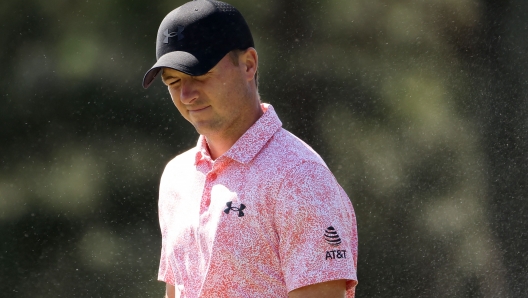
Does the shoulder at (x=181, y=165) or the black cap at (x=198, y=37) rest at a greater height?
the black cap at (x=198, y=37)

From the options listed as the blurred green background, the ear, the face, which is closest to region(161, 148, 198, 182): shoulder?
the face

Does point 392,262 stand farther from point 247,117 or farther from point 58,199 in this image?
point 247,117

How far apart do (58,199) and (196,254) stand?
1795 millimetres

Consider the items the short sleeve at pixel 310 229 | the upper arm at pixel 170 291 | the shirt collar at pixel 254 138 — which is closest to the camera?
the short sleeve at pixel 310 229

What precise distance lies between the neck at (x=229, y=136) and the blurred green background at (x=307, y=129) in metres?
1.56

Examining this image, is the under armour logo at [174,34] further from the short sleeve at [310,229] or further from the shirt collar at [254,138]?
the short sleeve at [310,229]

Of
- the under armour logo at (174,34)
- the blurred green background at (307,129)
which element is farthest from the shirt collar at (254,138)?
the blurred green background at (307,129)

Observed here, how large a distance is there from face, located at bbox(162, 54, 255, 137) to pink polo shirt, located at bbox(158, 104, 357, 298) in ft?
0.19

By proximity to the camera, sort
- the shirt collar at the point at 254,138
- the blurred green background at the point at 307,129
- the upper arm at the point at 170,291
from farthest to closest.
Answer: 1. the blurred green background at the point at 307,129
2. the upper arm at the point at 170,291
3. the shirt collar at the point at 254,138

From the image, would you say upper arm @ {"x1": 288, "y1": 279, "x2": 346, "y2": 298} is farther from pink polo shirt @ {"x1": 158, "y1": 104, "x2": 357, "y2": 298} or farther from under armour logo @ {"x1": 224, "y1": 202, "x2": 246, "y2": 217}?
under armour logo @ {"x1": 224, "y1": 202, "x2": 246, "y2": 217}

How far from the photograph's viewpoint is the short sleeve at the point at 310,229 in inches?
59.5

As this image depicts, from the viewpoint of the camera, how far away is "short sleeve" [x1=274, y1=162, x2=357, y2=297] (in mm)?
1512

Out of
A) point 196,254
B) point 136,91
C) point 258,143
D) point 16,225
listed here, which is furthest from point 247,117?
point 16,225

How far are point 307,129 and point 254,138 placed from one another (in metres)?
1.74
